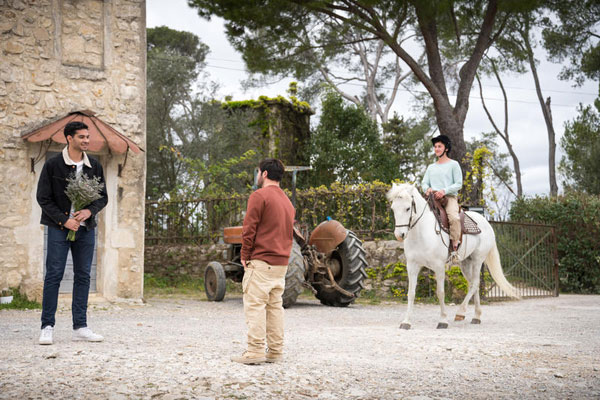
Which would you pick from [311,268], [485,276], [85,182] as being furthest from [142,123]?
[485,276]

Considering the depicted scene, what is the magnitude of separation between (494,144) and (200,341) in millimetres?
32167

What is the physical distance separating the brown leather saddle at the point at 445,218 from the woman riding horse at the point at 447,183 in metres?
0.05

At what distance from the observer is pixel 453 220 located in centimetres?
782

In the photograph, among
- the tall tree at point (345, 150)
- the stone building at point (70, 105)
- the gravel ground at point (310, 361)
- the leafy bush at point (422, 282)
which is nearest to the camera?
the gravel ground at point (310, 361)

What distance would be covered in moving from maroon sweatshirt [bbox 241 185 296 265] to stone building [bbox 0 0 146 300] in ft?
17.7

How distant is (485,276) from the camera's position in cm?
1145

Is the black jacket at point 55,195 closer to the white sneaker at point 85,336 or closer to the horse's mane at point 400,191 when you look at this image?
the white sneaker at point 85,336

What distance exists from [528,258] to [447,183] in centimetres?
623

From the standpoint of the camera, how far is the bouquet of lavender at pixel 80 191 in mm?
5324

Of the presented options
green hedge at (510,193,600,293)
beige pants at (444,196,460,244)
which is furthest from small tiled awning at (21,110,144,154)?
green hedge at (510,193,600,293)

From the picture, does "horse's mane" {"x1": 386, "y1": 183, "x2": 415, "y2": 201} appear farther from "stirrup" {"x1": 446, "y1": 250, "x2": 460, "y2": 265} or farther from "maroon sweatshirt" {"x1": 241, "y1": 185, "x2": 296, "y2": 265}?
"maroon sweatshirt" {"x1": 241, "y1": 185, "x2": 296, "y2": 265}

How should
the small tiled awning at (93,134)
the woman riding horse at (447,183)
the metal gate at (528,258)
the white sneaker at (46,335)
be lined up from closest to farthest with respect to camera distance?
the white sneaker at (46,335)
the woman riding horse at (447,183)
the small tiled awning at (93,134)
the metal gate at (528,258)

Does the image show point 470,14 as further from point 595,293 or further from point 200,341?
point 200,341

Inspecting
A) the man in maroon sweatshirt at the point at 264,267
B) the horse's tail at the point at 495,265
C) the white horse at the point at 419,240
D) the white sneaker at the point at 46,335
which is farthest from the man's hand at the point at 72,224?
the horse's tail at the point at 495,265
